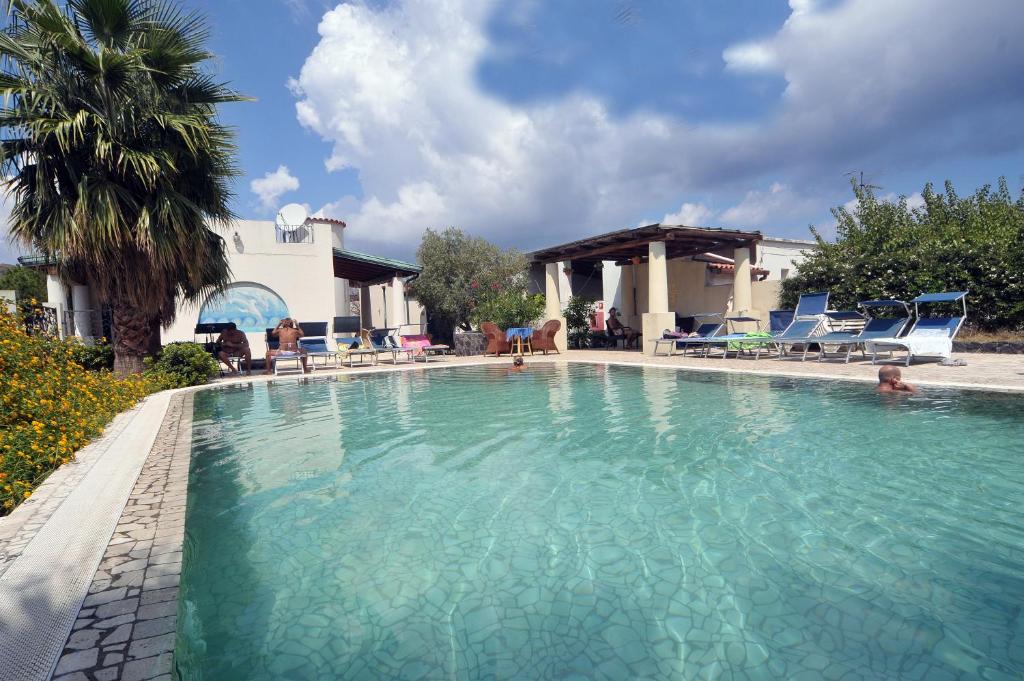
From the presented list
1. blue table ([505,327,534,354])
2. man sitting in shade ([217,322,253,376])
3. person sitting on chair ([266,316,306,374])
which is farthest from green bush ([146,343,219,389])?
blue table ([505,327,534,354])

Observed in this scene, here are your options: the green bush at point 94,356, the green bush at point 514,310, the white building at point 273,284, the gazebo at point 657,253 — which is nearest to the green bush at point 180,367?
the green bush at point 94,356

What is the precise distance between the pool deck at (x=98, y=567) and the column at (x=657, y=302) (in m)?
12.6

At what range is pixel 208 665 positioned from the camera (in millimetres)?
2109

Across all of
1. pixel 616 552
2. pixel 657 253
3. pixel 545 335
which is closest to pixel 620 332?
pixel 545 335

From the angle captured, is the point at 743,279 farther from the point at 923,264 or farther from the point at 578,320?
the point at 578,320

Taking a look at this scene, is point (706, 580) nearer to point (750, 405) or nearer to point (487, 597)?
point (487, 597)

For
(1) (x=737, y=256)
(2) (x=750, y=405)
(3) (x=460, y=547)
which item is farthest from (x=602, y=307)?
(3) (x=460, y=547)

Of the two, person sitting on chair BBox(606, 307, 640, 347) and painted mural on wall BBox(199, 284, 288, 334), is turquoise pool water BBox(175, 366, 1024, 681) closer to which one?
person sitting on chair BBox(606, 307, 640, 347)

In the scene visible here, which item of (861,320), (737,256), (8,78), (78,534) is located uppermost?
(8,78)

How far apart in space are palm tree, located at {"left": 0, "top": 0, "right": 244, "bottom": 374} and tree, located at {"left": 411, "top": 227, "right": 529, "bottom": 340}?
1202cm

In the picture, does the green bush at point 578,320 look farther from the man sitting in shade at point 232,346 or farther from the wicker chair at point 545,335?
the man sitting in shade at point 232,346

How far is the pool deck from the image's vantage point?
70.6 inches

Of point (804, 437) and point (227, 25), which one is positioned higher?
point (227, 25)

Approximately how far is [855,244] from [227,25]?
16.6 metres
